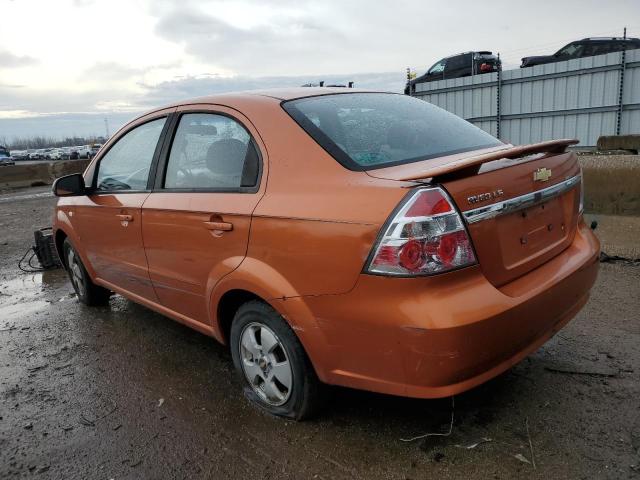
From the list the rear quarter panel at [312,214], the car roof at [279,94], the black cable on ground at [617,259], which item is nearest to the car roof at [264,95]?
the car roof at [279,94]

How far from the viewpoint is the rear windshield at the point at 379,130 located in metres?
2.55

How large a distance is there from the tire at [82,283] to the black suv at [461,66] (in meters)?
13.3

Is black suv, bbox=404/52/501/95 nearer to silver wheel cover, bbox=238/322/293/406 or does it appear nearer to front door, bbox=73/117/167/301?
front door, bbox=73/117/167/301

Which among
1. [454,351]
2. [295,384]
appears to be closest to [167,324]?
[295,384]

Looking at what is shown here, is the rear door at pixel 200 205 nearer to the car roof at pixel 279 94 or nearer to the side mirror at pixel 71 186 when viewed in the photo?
the car roof at pixel 279 94

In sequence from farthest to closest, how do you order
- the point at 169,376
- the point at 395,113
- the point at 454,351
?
the point at 169,376 < the point at 395,113 < the point at 454,351

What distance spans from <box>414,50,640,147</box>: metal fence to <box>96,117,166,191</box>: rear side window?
10.7 metres

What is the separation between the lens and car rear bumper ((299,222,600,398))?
→ 2047 mm

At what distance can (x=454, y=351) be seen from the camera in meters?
2.04

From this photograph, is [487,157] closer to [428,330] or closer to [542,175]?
[542,175]

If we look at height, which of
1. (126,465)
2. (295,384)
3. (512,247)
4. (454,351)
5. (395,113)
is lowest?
(126,465)

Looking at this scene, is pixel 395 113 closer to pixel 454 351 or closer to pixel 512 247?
pixel 512 247

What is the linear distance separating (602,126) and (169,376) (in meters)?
11.4

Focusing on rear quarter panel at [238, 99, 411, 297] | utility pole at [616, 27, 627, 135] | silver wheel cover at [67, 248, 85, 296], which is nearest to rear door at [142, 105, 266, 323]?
rear quarter panel at [238, 99, 411, 297]
